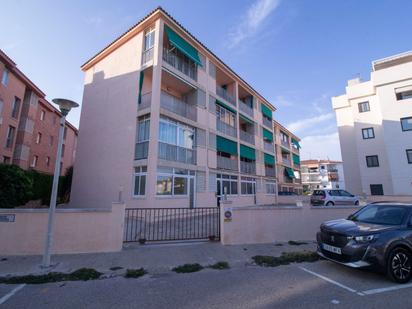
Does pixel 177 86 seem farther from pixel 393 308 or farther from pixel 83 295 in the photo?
pixel 393 308

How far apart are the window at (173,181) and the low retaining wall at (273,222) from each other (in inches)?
272

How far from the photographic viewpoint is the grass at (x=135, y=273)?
5190 millimetres

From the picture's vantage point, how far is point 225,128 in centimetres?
2153

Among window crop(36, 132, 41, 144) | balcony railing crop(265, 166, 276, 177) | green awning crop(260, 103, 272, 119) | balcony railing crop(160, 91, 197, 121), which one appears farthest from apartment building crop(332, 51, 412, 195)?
window crop(36, 132, 41, 144)

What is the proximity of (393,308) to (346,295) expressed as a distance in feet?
2.22

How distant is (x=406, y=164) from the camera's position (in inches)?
896

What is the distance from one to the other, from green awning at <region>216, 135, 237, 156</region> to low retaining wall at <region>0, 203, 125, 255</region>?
13.6 m

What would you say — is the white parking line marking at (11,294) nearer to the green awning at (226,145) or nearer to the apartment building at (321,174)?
the green awning at (226,145)

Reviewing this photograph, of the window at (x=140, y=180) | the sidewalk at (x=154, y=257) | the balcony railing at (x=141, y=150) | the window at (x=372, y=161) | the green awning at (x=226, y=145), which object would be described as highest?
the green awning at (x=226, y=145)

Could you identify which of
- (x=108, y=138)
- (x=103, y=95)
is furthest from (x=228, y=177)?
(x=103, y=95)

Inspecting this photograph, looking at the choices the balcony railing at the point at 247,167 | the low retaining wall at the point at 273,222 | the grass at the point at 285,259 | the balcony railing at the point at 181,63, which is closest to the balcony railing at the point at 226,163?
the balcony railing at the point at 247,167

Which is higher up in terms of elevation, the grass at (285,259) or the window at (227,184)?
the window at (227,184)

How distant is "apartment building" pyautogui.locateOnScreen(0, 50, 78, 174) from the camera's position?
2072cm

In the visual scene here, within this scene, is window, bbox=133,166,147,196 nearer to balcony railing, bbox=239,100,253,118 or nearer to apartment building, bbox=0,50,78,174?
balcony railing, bbox=239,100,253,118
